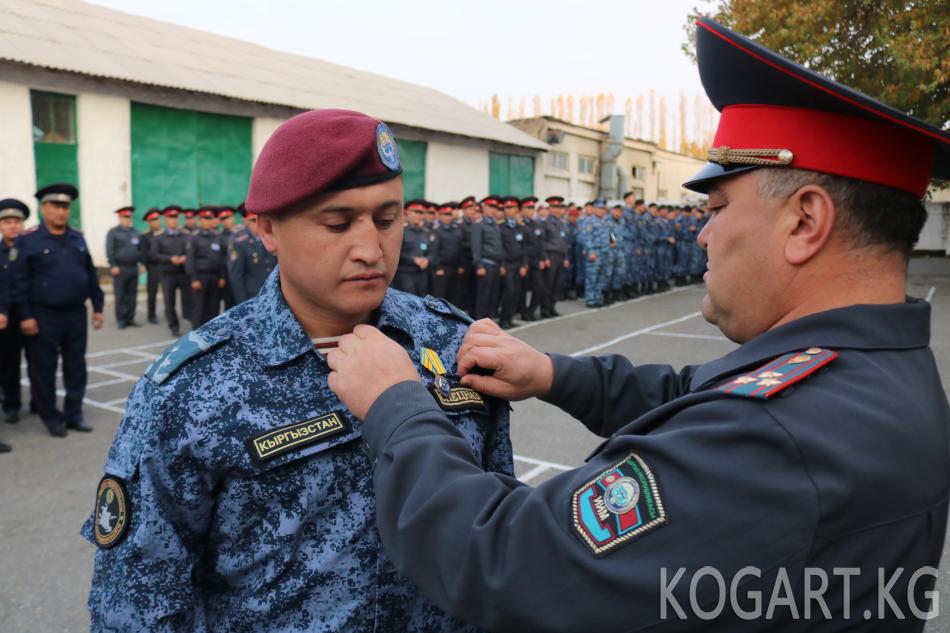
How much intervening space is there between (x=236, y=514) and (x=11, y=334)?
608cm

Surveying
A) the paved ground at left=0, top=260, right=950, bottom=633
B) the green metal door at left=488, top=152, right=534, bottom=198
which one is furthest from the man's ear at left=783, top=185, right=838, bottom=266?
the green metal door at left=488, top=152, right=534, bottom=198

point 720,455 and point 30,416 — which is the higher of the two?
point 720,455

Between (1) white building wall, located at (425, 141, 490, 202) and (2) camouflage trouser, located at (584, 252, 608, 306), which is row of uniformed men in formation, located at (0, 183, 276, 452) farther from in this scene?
(1) white building wall, located at (425, 141, 490, 202)

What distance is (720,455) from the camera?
1.03 meters

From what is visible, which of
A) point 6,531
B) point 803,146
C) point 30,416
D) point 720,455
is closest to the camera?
point 720,455

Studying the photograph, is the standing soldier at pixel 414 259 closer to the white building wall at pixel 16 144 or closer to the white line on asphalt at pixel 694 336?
the white line on asphalt at pixel 694 336

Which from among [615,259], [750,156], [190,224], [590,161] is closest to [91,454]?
[750,156]

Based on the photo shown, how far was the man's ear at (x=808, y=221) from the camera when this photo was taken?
1216mm

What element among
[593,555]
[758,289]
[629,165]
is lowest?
[593,555]

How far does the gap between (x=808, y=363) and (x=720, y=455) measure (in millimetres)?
235

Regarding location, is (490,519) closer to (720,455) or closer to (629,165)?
(720,455)

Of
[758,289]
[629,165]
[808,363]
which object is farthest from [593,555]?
[629,165]

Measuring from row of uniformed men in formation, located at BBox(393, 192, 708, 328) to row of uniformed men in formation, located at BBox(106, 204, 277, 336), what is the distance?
2.20 m

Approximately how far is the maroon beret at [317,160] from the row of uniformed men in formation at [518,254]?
9.00 m
